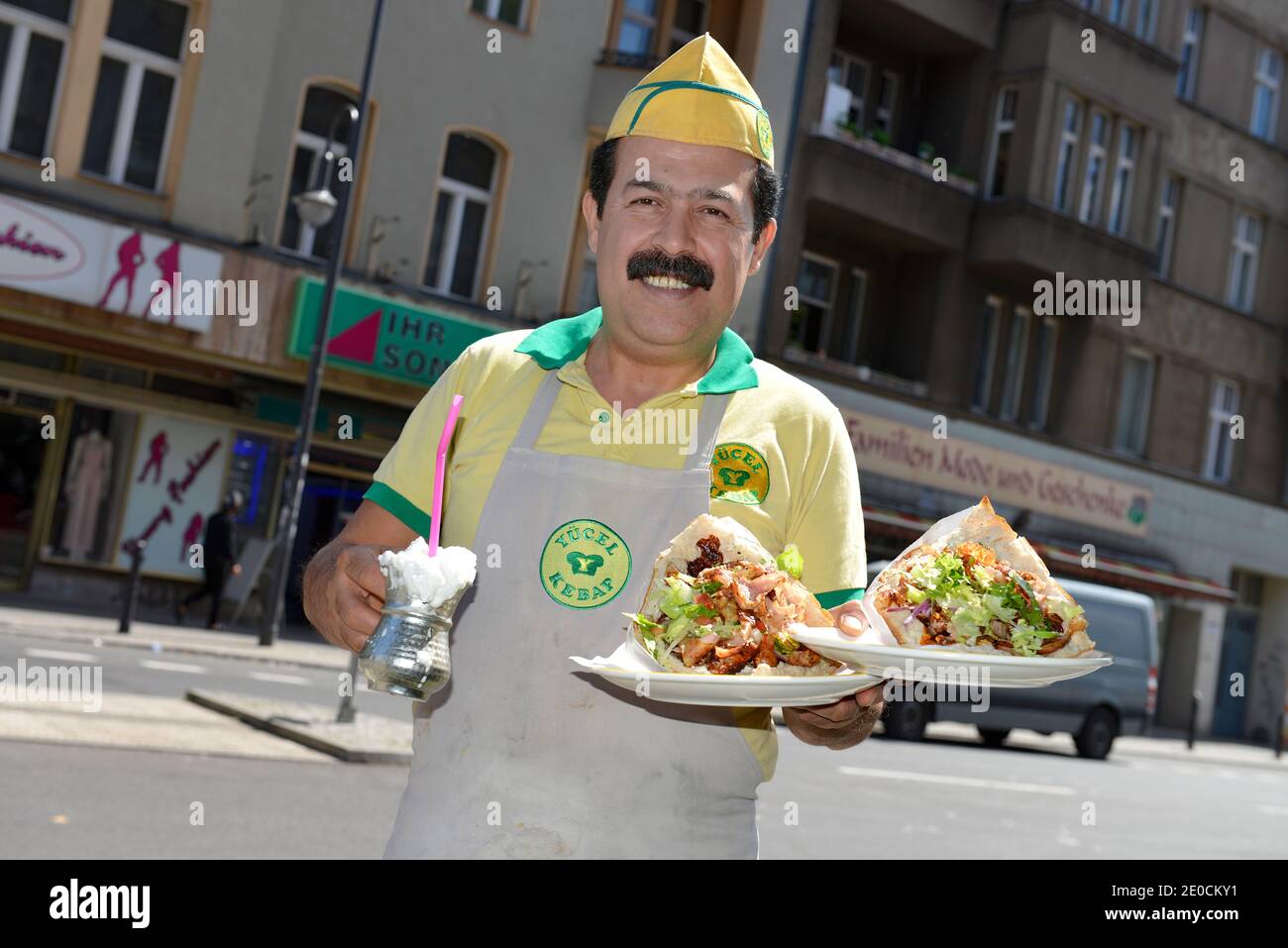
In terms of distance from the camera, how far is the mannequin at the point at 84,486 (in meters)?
19.1

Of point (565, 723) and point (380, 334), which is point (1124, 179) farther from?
point (565, 723)

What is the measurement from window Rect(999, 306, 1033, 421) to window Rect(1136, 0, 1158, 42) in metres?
5.60

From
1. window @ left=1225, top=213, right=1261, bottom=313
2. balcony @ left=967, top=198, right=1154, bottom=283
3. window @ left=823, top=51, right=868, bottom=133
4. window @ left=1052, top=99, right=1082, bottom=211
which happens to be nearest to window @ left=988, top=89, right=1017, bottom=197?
balcony @ left=967, top=198, right=1154, bottom=283

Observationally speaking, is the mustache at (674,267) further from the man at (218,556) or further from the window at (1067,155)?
the window at (1067,155)

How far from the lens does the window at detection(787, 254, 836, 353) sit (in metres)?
25.9

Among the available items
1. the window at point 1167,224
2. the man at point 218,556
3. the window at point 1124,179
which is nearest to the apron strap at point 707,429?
the man at point 218,556

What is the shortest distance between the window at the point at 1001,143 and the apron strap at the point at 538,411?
2504 centimetres

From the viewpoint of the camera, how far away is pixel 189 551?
20.0m

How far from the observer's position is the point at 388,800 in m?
9.25

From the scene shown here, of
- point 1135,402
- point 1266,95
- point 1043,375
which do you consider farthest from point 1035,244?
point 1266,95

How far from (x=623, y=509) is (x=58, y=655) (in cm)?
1172

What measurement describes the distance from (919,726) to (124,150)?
12261mm
